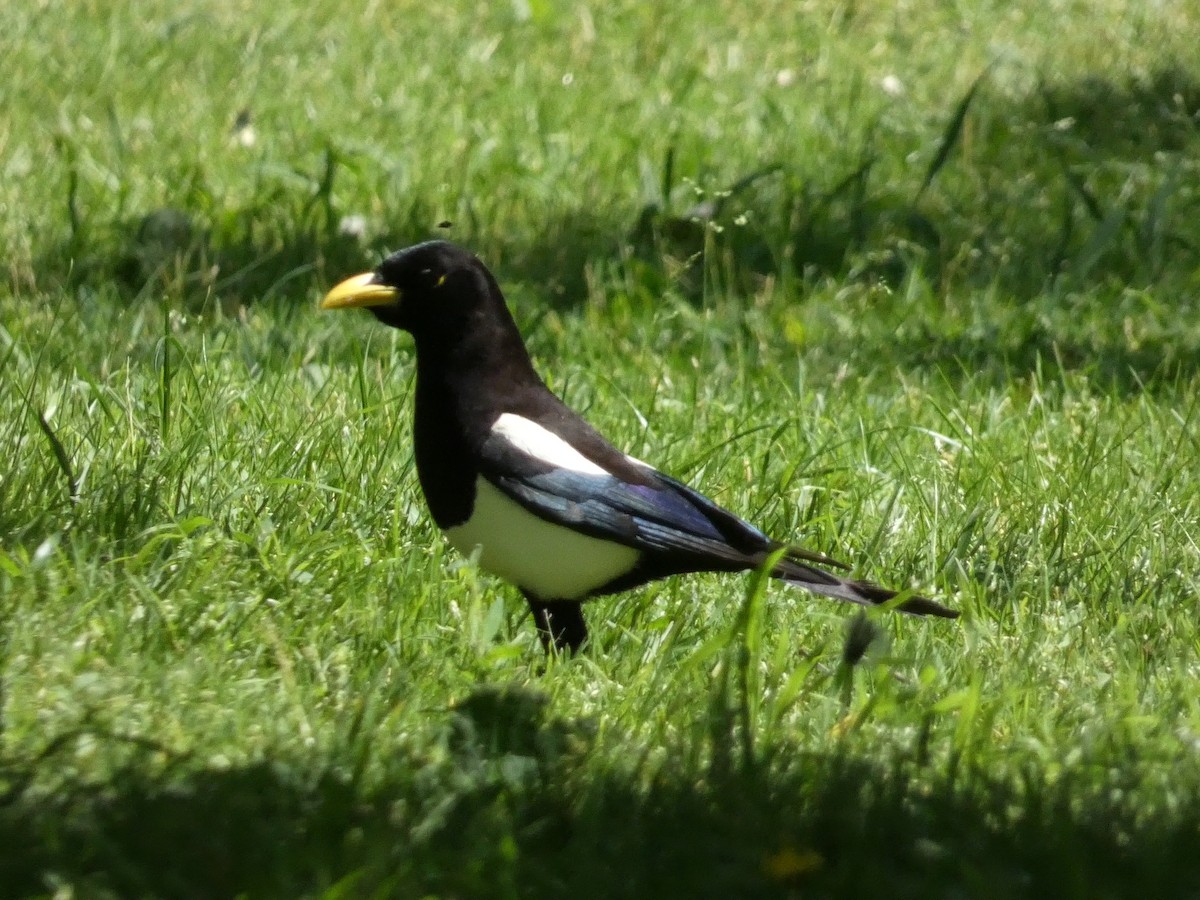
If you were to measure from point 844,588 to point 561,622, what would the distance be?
53 cm

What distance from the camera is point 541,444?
327cm

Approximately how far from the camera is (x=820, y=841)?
95.1 inches

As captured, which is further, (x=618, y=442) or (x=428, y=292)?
(x=618, y=442)

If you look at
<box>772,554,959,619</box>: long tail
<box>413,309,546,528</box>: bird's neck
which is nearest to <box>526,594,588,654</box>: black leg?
<box>413,309,546,528</box>: bird's neck

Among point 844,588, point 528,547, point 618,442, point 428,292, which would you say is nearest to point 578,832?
point 528,547

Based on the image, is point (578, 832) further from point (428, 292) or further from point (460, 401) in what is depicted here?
point (428, 292)

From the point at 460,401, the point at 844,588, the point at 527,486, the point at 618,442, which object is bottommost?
the point at 618,442

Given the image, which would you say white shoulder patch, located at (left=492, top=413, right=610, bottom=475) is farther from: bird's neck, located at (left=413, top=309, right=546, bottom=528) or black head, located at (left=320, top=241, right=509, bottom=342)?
black head, located at (left=320, top=241, right=509, bottom=342)

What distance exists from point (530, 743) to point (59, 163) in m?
3.86

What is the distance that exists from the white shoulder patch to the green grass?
28 cm

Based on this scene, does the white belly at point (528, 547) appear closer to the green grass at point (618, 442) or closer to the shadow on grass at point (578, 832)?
the green grass at point (618, 442)

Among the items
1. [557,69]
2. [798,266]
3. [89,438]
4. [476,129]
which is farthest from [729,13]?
[89,438]

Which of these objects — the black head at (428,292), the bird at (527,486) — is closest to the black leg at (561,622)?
the bird at (527,486)

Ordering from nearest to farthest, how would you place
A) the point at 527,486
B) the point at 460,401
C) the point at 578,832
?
the point at 578,832 → the point at 527,486 → the point at 460,401
